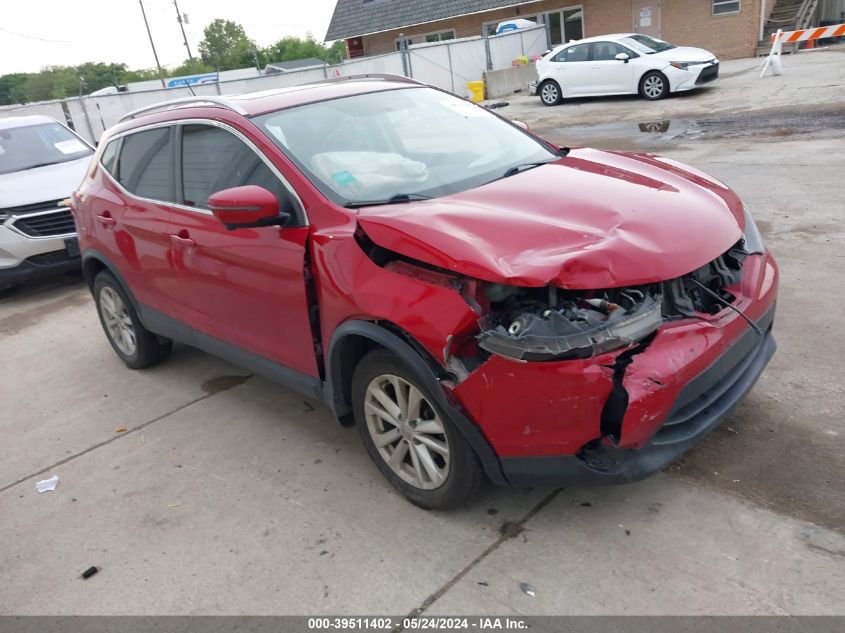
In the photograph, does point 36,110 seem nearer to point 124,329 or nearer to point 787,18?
point 124,329

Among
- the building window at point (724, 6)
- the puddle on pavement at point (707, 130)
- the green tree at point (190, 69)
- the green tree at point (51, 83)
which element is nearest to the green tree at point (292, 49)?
the green tree at point (190, 69)

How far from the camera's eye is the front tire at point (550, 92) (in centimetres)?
1836

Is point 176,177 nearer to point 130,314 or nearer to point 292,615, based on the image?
point 130,314

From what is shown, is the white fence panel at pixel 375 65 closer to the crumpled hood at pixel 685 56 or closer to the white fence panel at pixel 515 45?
the white fence panel at pixel 515 45

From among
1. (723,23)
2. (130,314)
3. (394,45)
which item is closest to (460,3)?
(394,45)

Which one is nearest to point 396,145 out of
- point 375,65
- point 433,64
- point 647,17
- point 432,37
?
point 375,65

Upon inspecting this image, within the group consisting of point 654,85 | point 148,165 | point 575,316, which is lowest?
point 654,85

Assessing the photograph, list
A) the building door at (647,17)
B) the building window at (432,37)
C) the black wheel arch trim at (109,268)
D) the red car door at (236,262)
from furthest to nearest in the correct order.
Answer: the building window at (432,37) → the building door at (647,17) → the black wheel arch trim at (109,268) → the red car door at (236,262)

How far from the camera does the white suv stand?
743 centimetres

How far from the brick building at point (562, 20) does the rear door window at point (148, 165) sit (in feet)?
76.9

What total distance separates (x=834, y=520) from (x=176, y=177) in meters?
3.81

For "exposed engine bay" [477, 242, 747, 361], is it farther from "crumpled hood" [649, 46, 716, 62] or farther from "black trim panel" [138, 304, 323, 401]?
"crumpled hood" [649, 46, 716, 62]

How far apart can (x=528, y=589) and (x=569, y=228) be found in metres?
1.42

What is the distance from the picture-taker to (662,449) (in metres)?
2.71
